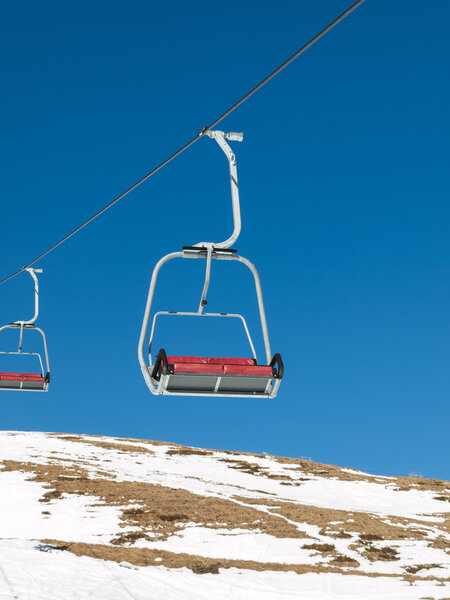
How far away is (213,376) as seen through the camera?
9.74m

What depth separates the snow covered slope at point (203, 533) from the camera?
436 inches

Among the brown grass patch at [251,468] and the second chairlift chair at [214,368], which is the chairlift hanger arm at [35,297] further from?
the brown grass patch at [251,468]

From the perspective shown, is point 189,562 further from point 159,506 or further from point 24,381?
point 24,381

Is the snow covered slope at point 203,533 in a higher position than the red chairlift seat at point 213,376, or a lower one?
lower

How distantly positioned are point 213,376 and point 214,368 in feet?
0.39

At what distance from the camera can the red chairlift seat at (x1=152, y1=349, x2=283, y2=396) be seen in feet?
31.6

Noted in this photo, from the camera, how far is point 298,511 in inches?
731

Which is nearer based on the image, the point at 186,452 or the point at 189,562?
the point at 189,562

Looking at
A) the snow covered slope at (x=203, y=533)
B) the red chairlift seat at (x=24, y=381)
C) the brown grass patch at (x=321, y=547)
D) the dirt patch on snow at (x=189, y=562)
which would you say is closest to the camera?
the snow covered slope at (x=203, y=533)

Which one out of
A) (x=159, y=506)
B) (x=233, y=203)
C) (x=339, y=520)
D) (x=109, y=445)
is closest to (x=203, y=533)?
(x=159, y=506)

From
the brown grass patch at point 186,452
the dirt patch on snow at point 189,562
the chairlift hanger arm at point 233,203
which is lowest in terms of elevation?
the dirt patch on snow at point 189,562

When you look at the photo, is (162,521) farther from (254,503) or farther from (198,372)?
(198,372)

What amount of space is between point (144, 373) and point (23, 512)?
27.6 ft

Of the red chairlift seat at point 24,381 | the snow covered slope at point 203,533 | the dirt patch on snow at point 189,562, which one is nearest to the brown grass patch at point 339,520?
the snow covered slope at point 203,533
